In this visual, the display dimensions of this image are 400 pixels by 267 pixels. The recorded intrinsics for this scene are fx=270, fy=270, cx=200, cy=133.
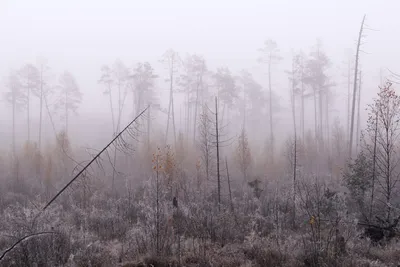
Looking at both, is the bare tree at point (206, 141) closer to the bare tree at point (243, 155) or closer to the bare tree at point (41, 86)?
the bare tree at point (243, 155)

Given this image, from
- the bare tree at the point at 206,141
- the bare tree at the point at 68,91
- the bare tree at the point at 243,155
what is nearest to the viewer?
the bare tree at the point at 206,141

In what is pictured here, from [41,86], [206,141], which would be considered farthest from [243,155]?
[41,86]

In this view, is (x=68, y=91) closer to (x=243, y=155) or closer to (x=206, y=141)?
(x=243, y=155)

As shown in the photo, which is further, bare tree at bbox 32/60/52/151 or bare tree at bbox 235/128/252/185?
bare tree at bbox 32/60/52/151

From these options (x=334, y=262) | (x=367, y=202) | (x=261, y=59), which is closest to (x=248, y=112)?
(x=261, y=59)

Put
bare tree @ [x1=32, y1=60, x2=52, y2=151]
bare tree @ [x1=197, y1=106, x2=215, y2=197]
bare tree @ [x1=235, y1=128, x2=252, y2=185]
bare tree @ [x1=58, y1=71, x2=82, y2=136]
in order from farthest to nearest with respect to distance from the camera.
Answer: bare tree @ [x1=58, y1=71, x2=82, y2=136] → bare tree @ [x1=32, y1=60, x2=52, y2=151] → bare tree @ [x1=235, y1=128, x2=252, y2=185] → bare tree @ [x1=197, y1=106, x2=215, y2=197]

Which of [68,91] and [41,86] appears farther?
[68,91]

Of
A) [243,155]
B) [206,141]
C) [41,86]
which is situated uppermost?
[41,86]

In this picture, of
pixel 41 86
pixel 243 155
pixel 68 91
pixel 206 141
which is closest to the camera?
pixel 206 141

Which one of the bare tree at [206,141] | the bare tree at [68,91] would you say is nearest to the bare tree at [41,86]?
the bare tree at [68,91]

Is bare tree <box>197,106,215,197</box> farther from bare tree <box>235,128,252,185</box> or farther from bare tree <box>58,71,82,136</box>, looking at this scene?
bare tree <box>58,71,82,136</box>

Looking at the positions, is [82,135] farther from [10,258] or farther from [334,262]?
[334,262]

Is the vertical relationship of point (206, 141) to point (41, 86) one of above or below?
below

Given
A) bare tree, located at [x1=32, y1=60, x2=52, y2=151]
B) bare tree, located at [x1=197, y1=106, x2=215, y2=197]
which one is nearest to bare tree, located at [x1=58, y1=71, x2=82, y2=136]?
bare tree, located at [x1=32, y1=60, x2=52, y2=151]
